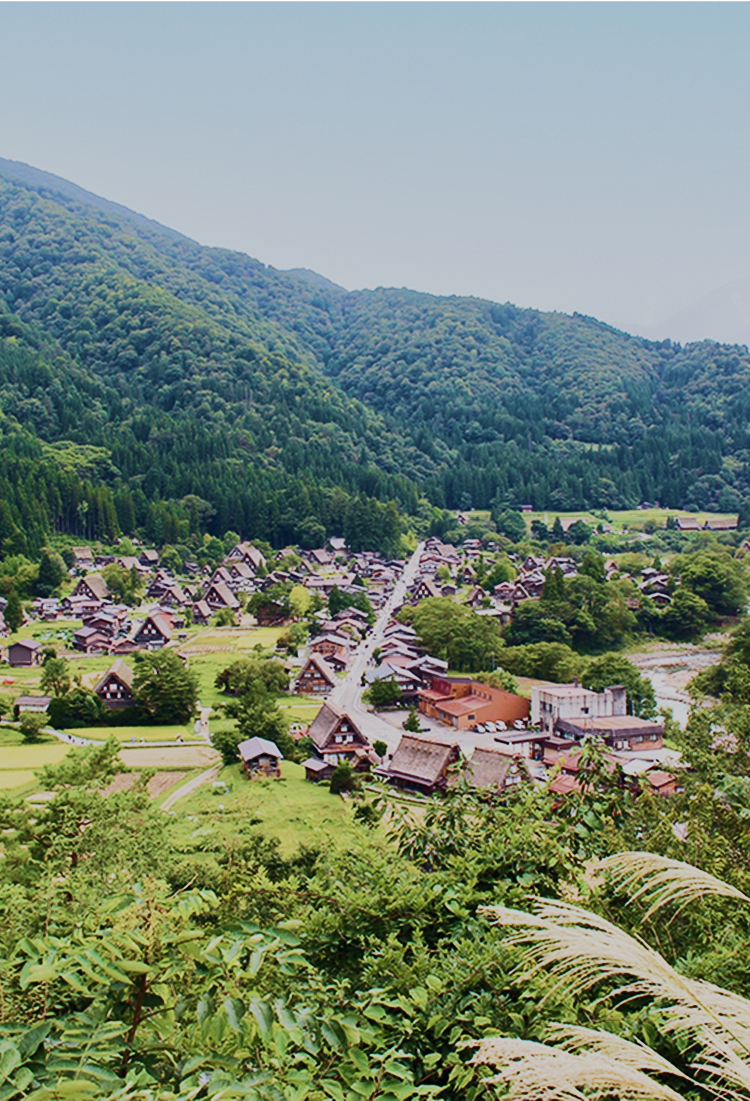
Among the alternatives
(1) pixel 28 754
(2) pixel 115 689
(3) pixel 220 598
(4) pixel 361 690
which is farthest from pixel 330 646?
(1) pixel 28 754

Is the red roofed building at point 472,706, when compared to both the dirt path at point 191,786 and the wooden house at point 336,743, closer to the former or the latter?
the wooden house at point 336,743

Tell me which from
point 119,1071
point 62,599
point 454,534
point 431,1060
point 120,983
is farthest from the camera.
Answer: point 454,534

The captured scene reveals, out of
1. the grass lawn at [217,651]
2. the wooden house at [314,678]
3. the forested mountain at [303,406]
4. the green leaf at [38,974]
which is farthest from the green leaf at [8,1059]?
the forested mountain at [303,406]

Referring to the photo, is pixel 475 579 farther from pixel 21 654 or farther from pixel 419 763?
pixel 419 763

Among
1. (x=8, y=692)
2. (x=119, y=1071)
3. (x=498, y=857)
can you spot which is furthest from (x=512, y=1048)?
(x=8, y=692)

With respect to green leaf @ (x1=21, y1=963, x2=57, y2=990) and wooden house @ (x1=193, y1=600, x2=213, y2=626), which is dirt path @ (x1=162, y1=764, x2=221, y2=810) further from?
wooden house @ (x1=193, y1=600, x2=213, y2=626)

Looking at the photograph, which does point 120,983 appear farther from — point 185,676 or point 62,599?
point 62,599
